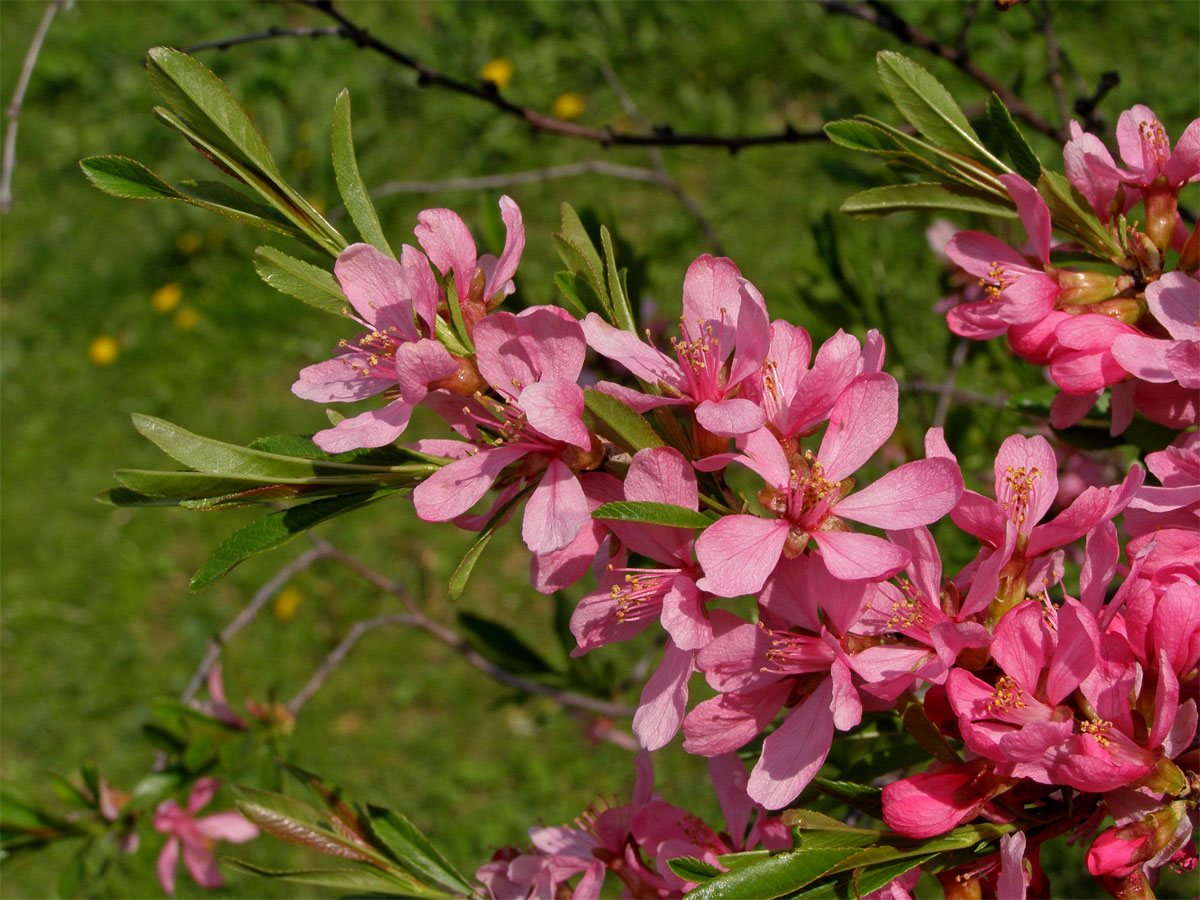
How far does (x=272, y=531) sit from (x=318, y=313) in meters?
4.03

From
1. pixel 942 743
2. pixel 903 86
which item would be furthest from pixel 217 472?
pixel 903 86

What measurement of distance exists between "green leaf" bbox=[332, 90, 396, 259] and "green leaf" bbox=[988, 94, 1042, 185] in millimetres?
714

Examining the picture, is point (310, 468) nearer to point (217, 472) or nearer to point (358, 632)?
point (217, 472)

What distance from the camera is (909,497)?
0.96 metres

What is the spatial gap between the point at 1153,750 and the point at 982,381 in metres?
2.08

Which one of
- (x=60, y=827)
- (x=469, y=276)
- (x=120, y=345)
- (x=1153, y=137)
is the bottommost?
(x=120, y=345)

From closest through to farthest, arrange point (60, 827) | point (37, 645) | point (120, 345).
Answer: point (60, 827), point (37, 645), point (120, 345)

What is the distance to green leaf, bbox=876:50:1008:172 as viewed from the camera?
1161 mm

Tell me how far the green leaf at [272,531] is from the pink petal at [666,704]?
0.35 meters

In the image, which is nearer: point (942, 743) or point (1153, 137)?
point (942, 743)

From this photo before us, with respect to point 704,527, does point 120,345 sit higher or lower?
lower

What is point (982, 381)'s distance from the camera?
2848 mm

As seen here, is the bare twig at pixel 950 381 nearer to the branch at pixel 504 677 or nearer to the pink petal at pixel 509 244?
the branch at pixel 504 677

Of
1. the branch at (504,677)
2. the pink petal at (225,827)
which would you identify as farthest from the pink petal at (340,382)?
the pink petal at (225,827)
